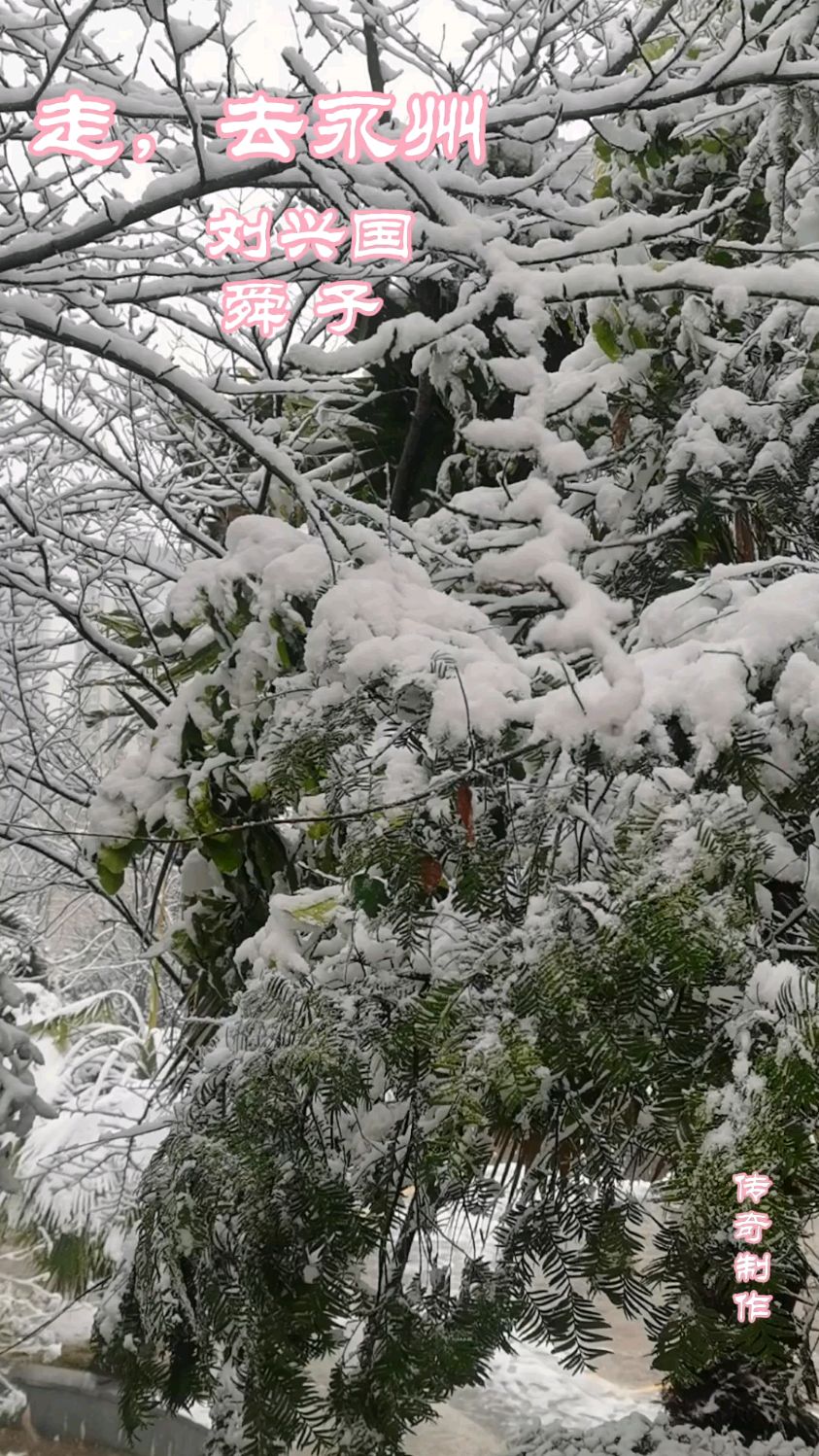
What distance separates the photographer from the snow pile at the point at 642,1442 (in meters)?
2.67

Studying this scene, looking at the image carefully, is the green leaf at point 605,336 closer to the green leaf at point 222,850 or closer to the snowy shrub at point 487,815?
the snowy shrub at point 487,815

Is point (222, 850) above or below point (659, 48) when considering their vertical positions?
below

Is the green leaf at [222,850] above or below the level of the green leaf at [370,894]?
above

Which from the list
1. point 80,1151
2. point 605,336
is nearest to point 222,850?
point 605,336

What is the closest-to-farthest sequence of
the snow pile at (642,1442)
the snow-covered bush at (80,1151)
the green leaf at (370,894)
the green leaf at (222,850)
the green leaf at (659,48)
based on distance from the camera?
the green leaf at (370,894) < the green leaf at (222,850) < the snow pile at (642,1442) < the green leaf at (659,48) < the snow-covered bush at (80,1151)

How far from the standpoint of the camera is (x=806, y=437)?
2125mm

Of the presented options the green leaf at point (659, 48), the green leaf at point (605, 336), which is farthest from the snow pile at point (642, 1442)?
the green leaf at point (659, 48)

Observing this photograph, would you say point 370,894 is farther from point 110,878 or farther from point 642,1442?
point 642,1442

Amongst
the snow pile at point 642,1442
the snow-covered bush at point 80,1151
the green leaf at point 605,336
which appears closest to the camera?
the green leaf at point 605,336

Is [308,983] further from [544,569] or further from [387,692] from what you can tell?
[544,569]

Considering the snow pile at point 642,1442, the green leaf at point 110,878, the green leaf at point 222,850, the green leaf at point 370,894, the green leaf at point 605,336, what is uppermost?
the green leaf at point 605,336

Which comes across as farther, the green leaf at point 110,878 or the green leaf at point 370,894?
the green leaf at point 110,878

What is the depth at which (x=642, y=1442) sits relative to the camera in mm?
2809

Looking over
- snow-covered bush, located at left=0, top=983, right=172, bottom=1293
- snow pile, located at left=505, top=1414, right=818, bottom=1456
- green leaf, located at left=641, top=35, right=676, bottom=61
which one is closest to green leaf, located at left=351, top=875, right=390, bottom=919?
snow pile, located at left=505, top=1414, right=818, bottom=1456
